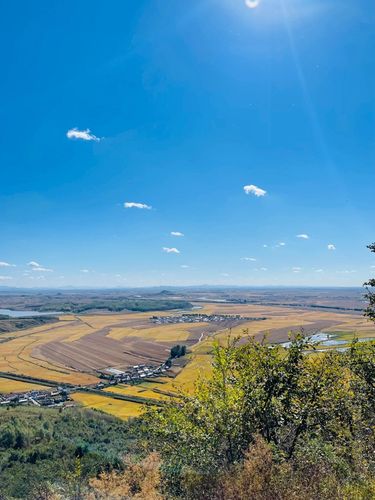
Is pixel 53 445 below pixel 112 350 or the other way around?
the other way around

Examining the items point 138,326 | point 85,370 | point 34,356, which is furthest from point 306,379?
point 138,326

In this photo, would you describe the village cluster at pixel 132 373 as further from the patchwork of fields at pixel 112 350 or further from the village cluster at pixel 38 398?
the village cluster at pixel 38 398

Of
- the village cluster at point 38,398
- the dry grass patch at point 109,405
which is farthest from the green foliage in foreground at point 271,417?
the village cluster at point 38,398

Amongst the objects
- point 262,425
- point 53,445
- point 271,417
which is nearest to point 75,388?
point 53,445

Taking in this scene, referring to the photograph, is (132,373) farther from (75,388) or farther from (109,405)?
(109,405)

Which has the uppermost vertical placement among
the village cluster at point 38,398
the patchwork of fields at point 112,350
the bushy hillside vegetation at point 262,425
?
the bushy hillside vegetation at point 262,425

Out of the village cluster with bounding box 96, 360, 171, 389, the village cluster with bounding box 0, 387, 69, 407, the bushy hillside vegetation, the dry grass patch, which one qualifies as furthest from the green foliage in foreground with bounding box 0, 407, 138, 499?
the village cluster with bounding box 96, 360, 171, 389

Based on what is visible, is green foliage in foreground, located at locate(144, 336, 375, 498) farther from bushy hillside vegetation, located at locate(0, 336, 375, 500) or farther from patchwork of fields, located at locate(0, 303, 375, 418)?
patchwork of fields, located at locate(0, 303, 375, 418)
